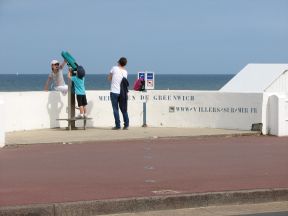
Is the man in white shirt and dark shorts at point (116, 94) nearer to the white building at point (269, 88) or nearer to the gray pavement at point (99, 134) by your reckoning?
the gray pavement at point (99, 134)

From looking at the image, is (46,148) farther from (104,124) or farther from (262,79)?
(262,79)

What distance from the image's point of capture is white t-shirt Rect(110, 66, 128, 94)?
60.5 feet

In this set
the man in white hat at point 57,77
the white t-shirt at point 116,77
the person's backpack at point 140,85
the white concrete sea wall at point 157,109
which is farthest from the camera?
the person's backpack at point 140,85

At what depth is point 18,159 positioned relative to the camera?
1356 centimetres

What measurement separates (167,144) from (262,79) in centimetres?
723

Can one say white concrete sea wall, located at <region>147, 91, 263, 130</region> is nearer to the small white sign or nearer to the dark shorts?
the small white sign

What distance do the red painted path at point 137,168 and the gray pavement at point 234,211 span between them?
412mm

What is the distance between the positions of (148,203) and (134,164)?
3.21 metres

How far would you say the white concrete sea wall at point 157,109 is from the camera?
719 inches

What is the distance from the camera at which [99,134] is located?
57.3 feet

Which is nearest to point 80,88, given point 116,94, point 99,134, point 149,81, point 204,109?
point 116,94

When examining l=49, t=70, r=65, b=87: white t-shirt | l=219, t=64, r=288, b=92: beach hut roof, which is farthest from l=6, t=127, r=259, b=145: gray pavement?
l=219, t=64, r=288, b=92: beach hut roof

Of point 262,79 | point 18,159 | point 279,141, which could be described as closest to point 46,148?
point 18,159

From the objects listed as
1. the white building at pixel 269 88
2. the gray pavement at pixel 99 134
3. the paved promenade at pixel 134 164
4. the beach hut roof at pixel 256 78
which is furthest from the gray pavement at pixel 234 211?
the beach hut roof at pixel 256 78
